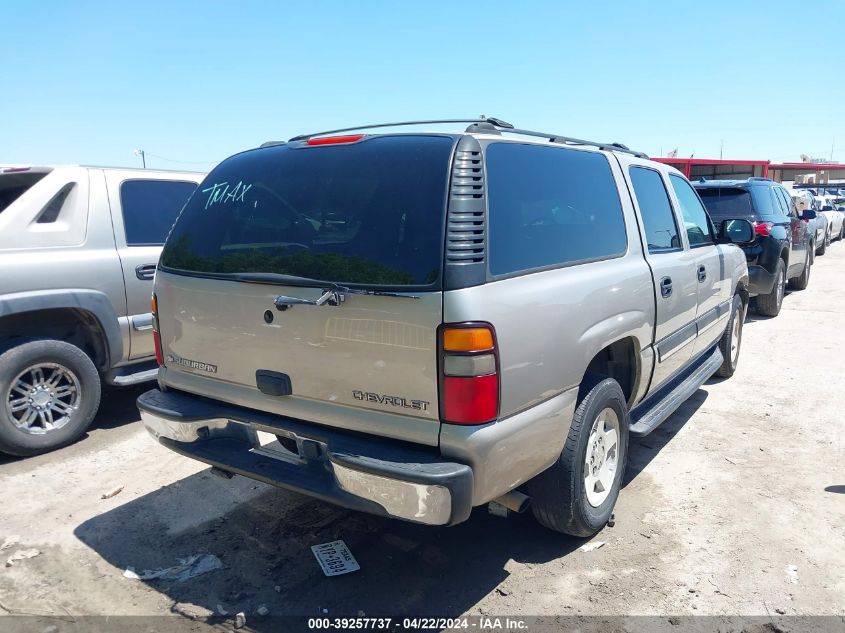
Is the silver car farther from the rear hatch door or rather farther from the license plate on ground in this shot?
the license plate on ground

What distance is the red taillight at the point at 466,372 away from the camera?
7.78 ft

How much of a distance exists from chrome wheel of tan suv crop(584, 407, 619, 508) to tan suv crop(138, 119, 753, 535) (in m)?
0.02

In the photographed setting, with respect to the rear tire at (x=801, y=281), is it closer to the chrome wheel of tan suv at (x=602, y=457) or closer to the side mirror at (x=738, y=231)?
the side mirror at (x=738, y=231)

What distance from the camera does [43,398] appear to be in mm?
4465

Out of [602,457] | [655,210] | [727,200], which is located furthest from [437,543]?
[727,200]

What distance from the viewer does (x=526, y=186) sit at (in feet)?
9.66

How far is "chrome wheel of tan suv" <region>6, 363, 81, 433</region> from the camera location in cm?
436

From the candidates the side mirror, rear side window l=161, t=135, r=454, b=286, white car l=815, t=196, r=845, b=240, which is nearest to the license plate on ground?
rear side window l=161, t=135, r=454, b=286

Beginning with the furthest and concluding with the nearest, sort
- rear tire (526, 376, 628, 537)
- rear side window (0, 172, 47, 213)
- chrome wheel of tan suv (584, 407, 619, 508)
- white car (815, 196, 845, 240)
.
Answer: white car (815, 196, 845, 240), rear side window (0, 172, 47, 213), chrome wheel of tan suv (584, 407, 619, 508), rear tire (526, 376, 628, 537)

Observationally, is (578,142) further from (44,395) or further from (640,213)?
(44,395)

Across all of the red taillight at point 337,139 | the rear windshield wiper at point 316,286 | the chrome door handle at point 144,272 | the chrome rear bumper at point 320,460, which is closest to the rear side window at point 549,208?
the rear windshield wiper at point 316,286

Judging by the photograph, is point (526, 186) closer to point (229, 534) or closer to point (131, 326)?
point (229, 534)

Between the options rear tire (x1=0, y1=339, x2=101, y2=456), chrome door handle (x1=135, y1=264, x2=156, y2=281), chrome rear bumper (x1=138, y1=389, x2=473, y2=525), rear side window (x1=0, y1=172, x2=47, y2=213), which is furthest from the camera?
chrome door handle (x1=135, y1=264, x2=156, y2=281)

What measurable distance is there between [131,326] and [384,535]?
2.72 metres
